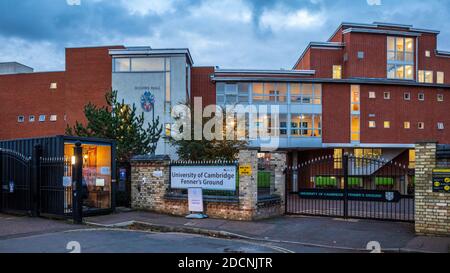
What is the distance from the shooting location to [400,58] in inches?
1628

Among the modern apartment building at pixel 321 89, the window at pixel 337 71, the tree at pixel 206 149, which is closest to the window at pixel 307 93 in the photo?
A: the modern apartment building at pixel 321 89

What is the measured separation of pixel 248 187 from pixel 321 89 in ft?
80.4

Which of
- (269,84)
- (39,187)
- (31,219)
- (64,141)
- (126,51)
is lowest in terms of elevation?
(31,219)

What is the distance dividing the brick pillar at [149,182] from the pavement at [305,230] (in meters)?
0.85

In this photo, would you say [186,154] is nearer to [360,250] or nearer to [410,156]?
[360,250]

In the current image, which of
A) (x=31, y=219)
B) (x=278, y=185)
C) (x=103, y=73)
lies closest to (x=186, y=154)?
(x=278, y=185)

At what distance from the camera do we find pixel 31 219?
15.3 meters

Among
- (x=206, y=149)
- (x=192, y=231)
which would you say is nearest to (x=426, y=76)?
(x=206, y=149)

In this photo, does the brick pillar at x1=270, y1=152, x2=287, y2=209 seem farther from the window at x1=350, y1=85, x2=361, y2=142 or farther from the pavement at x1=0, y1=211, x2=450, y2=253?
the window at x1=350, y1=85, x2=361, y2=142

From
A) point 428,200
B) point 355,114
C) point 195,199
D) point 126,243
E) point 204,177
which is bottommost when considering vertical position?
point 126,243

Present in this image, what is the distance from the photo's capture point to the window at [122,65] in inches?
1473

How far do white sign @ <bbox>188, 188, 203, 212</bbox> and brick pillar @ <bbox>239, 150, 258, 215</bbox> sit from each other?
1.54m

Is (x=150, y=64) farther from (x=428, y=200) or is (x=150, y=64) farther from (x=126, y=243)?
(x=428, y=200)

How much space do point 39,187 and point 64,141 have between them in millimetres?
2015
